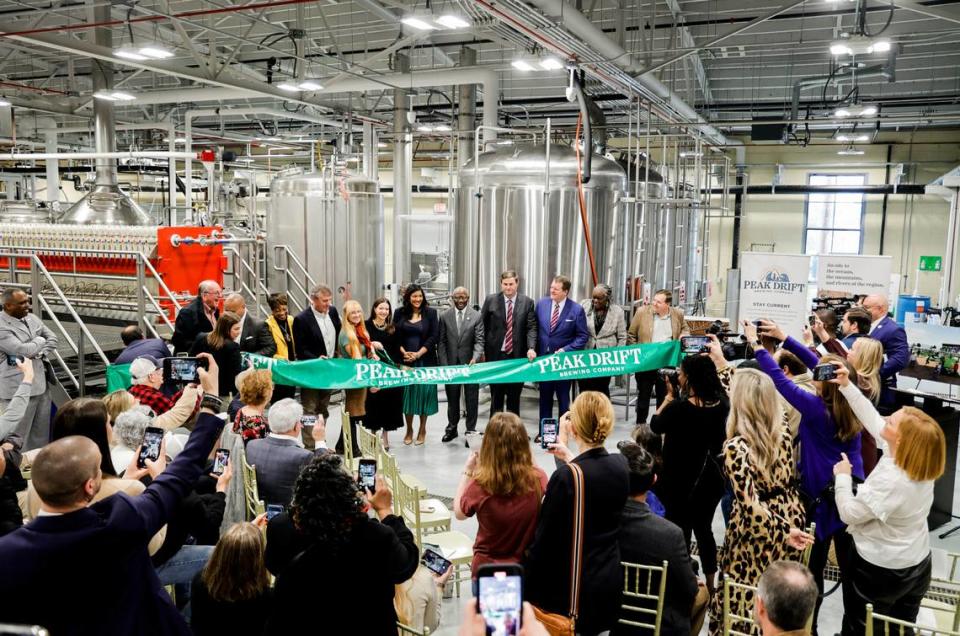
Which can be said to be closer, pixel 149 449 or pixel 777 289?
pixel 149 449

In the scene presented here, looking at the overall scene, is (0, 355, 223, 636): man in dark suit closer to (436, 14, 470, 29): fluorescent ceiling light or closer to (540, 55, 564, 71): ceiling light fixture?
(436, 14, 470, 29): fluorescent ceiling light

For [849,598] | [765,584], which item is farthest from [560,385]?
[765,584]

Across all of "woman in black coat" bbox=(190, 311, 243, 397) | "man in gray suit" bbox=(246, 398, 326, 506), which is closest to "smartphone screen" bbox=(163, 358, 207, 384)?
"man in gray suit" bbox=(246, 398, 326, 506)

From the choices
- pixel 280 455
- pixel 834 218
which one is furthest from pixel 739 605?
pixel 834 218

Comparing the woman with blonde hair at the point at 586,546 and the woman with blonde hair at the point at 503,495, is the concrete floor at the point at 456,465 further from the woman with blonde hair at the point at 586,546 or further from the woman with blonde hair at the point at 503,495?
the woman with blonde hair at the point at 586,546

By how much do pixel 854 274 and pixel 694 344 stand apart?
5.88m

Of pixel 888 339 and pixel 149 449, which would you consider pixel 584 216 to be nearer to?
pixel 888 339

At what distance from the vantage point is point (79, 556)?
6.39ft

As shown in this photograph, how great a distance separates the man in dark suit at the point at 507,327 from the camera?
727 cm

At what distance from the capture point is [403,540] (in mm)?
2365

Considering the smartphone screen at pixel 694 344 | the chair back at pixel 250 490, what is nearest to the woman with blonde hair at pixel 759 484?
the smartphone screen at pixel 694 344

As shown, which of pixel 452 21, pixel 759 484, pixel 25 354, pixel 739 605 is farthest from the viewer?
pixel 452 21

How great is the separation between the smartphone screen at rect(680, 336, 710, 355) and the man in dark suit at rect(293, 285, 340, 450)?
3356 mm

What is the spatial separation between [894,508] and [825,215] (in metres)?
16.4
